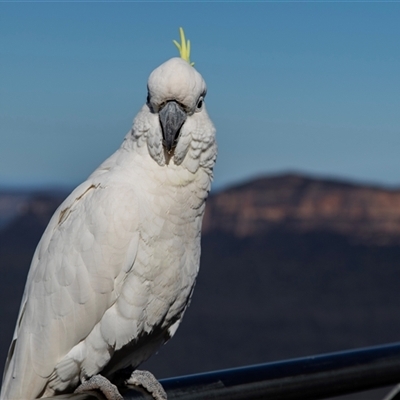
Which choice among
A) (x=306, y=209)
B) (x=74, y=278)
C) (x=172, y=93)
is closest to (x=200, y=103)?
(x=172, y=93)

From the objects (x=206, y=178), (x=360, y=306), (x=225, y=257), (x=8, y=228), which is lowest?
(x=360, y=306)

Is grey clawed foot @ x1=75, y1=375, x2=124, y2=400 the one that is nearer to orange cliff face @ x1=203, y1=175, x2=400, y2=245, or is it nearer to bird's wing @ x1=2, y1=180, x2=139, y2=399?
bird's wing @ x1=2, y1=180, x2=139, y2=399

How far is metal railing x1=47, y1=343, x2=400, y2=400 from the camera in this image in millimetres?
1457

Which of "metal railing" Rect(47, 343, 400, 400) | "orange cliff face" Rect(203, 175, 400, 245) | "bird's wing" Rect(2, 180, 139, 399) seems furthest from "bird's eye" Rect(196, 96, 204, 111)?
"orange cliff face" Rect(203, 175, 400, 245)

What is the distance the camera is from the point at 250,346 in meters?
8.04

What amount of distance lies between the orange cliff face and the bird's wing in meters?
9.43

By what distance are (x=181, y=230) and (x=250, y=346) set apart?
21.0 feet

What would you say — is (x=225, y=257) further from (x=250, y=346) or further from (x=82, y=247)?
(x=82, y=247)

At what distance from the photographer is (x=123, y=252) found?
180cm

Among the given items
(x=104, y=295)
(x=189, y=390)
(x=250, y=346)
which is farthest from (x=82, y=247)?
(x=250, y=346)

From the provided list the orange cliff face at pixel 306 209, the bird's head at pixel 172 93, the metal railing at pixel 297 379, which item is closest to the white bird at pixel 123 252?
the bird's head at pixel 172 93

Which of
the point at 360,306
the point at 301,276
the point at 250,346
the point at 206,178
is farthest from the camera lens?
the point at 301,276

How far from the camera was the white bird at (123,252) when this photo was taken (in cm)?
181

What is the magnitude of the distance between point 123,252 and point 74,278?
0.55ft
